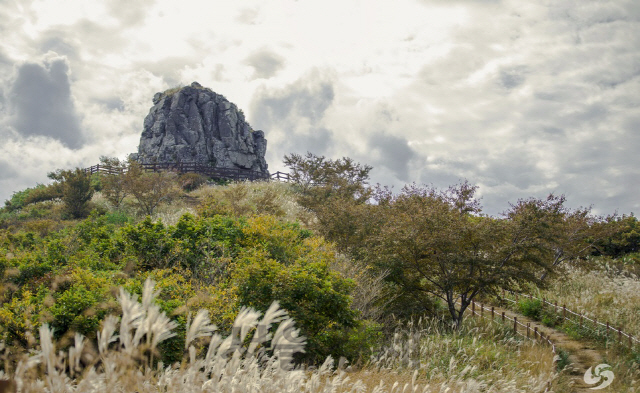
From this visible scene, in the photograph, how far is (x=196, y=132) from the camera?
6294 centimetres

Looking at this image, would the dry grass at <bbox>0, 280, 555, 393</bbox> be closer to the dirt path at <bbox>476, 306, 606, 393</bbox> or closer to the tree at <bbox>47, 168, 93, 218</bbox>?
the dirt path at <bbox>476, 306, 606, 393</bbox>

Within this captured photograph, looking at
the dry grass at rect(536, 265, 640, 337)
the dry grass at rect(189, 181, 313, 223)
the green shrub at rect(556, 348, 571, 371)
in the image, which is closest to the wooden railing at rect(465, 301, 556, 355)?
the green shrub at rect(556, 348, 571, 371)

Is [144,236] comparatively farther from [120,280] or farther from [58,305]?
[58,305]

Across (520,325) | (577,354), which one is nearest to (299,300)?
(577,354)

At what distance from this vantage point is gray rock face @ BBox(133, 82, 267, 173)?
61719mm

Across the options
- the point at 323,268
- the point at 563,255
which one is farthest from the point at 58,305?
the point at 563,255

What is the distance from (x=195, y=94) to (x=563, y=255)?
57984 millimetres

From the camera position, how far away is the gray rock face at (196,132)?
61719 mm

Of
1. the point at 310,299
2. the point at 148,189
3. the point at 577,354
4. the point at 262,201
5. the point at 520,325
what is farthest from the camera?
the point at 148,189

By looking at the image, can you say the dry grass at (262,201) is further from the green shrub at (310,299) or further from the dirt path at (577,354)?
the green shrub at (310,299)

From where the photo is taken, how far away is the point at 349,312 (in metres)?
9.50

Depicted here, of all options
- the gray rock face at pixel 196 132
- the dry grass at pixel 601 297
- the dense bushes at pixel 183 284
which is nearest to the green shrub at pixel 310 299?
the dense bushes at pixel 183 284

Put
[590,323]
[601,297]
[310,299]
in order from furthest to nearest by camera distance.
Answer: [601,297] < [590,323] < [310,299]

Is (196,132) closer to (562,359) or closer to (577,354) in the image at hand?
(577,354)
